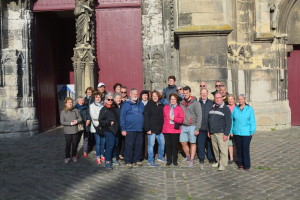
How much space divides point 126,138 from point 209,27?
3.83 m

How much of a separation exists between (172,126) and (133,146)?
2.78 ft

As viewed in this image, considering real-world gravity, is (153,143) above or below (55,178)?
above

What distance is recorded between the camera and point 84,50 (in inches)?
397

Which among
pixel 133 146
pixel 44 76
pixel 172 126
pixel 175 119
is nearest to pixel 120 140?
pixel 133 146

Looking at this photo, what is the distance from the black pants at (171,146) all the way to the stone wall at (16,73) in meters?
5.51

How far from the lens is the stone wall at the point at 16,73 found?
9797 mm

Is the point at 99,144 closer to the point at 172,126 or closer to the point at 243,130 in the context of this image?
the point at 172,126

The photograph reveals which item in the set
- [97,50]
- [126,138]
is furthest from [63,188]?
[97,50]

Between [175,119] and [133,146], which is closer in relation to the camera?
[175,119]

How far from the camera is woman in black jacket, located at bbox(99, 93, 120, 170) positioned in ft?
19.8

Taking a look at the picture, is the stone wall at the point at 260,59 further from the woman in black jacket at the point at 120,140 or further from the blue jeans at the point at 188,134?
the woman in black jacket at the point at 120,140

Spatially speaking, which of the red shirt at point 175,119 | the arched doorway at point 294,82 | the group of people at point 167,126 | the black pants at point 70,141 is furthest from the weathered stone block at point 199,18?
the arched doorway at point 294,82

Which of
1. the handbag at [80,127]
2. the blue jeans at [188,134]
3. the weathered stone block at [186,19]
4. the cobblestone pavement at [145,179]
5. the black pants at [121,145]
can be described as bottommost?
the cobblestone pavement at [145,179]

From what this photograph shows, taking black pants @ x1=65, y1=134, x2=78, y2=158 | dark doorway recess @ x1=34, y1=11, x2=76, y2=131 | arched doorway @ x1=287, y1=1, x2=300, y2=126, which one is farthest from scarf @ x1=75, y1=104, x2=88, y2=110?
arched doorway @ x1=287, y1=1, x2=300, y2=126
